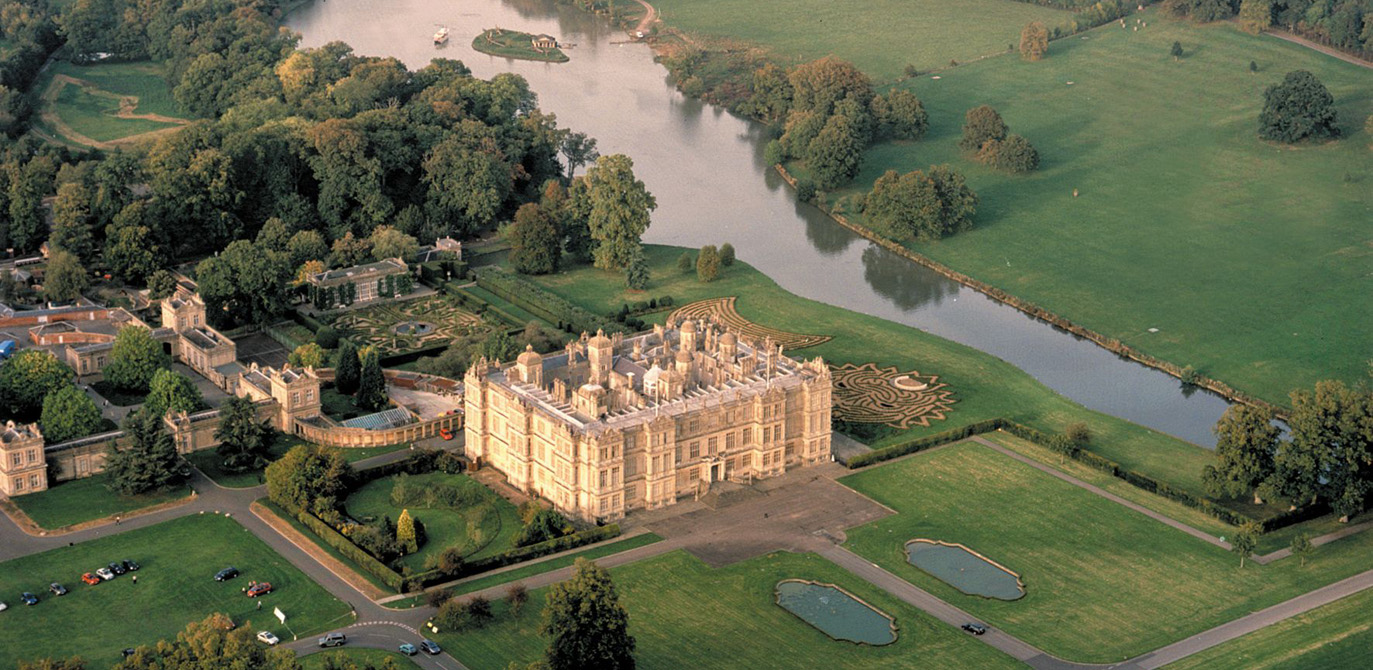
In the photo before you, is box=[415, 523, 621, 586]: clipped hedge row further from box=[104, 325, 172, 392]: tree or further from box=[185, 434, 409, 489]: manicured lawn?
box=[104, 325, 172, 392]: tree

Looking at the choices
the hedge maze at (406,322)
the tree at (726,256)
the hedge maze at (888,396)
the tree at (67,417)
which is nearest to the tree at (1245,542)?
the hedge maze at (888,396)

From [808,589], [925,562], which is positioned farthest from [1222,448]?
[808,589]

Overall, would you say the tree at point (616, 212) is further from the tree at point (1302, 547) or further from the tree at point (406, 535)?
the tree at point (1302, 547)

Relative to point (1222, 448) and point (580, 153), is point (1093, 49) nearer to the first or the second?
point (580, 153)

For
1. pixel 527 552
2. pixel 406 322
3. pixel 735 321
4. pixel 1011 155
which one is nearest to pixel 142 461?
pixel 527 552

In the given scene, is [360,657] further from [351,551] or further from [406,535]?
[406,535]
